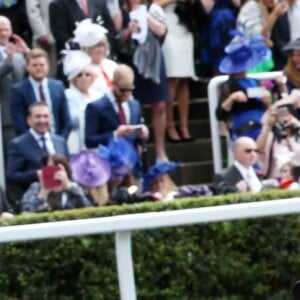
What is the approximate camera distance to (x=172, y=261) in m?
8.78

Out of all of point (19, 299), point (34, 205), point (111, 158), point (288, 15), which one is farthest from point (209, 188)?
point (288, 15)

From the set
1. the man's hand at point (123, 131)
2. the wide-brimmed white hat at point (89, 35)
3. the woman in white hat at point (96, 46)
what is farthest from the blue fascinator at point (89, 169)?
the wide-brimmed white hat at point (89, 35)

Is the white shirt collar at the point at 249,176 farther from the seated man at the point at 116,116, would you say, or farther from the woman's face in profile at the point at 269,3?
the woman's face in profile at the point at 269,3

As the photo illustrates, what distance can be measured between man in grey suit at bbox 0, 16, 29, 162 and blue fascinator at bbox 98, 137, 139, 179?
2.66 feet

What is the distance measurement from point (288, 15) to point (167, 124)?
139 centimetres

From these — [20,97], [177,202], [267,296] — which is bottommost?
[267,296]

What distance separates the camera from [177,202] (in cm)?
879

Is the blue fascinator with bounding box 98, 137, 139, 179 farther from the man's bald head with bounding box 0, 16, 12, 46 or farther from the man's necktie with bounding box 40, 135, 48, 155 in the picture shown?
the man's bald head with bounding box 0, 16, 12, 46

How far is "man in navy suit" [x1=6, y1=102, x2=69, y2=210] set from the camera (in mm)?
10109

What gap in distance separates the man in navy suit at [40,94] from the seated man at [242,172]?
3.92 ft

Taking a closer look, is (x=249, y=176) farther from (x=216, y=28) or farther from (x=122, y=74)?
(x=216, y=28)

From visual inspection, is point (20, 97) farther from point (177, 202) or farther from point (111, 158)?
point (177, 202)

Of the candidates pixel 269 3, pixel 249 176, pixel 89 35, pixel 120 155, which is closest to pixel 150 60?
pixel 89 35

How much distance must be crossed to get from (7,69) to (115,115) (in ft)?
2.84
